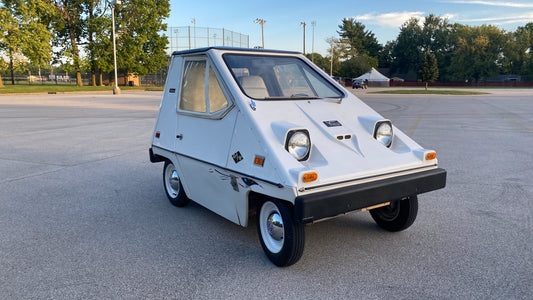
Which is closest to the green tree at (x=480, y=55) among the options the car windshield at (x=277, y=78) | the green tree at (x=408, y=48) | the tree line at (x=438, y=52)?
the tree line at (x=438, y=52)

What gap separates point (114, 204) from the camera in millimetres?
5215

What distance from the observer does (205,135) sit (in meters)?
4.08

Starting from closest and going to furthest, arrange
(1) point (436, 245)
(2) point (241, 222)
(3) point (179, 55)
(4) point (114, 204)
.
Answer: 1. (2) point (241, 222)
2. (1) point (436, 245)
3. (3) point (179, 55)
4. (4) point (114, 204)

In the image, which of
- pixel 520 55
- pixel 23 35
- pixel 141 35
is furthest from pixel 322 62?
pixel 23 35

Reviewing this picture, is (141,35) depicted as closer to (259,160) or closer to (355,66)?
(355,66)

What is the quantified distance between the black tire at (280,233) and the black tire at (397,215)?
1.29m

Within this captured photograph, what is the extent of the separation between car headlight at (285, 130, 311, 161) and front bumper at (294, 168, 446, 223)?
1.37ft

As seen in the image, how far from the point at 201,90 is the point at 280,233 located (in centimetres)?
181

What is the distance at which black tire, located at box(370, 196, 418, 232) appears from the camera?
13.1 ft

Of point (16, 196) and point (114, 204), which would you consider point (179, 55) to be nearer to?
point (114, 204)

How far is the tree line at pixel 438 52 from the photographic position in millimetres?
81938

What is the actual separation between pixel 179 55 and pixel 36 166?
4197mm

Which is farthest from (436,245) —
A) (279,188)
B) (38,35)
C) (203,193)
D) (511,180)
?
(38,35)

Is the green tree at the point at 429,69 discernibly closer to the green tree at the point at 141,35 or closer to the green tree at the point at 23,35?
the green tree at the point at 141,35
